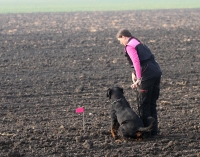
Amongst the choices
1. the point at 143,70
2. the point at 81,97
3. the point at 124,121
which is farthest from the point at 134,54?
the point at 81,97

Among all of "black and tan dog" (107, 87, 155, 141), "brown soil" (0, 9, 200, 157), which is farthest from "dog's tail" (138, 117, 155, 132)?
"brown soil" (0, 9, 200, 157)

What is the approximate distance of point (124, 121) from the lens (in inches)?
354

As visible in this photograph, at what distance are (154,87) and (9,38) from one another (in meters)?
19.6

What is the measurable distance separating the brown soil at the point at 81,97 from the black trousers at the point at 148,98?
45 centimetres

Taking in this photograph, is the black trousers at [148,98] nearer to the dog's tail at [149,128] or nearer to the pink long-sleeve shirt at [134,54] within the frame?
the pink long-sleeve shirt at [134,54]

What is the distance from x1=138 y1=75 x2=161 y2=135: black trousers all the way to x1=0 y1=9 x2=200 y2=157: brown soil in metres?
0.45

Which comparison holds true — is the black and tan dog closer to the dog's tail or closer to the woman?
the dog's tail

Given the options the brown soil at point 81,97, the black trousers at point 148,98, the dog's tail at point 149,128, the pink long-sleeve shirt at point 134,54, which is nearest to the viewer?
the dog's tail at point 149,128

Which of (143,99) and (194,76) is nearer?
(143,99)

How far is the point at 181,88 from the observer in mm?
14031

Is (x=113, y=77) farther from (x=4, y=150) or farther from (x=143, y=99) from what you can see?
(x=4, y=150)

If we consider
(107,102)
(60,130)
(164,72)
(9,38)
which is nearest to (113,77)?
(164,72)

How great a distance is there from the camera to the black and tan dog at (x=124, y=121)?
29.2ft

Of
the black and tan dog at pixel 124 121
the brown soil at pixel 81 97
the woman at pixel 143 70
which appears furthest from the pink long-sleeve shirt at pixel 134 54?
the brown soil at pixel 81 97
